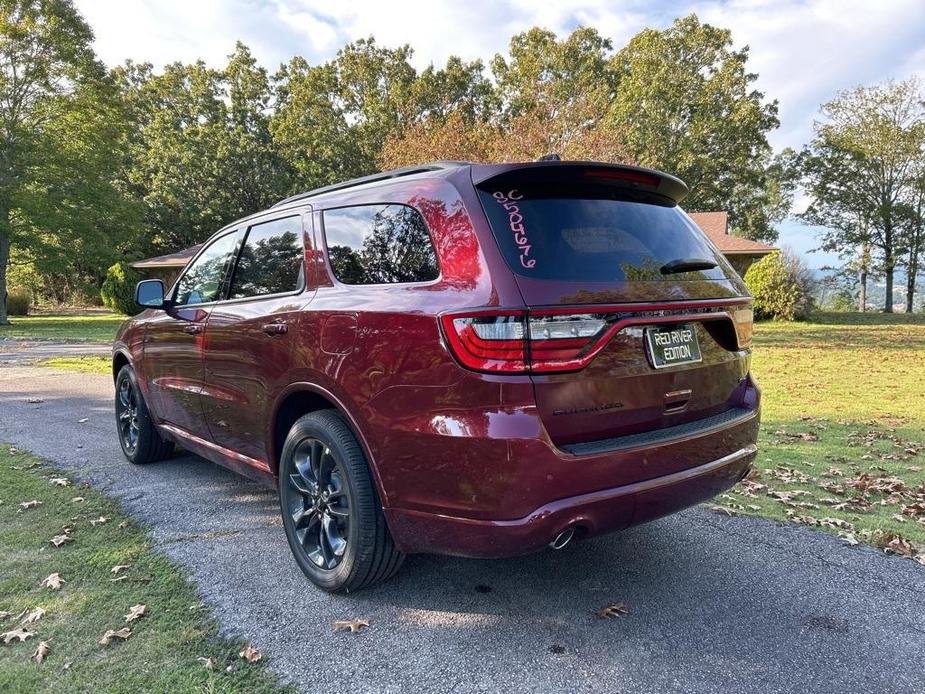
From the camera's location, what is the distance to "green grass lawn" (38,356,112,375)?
426 inches

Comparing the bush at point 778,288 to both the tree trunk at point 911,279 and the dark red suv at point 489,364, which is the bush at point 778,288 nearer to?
the tree trunk at point 911,279

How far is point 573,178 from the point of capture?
2.55 meters

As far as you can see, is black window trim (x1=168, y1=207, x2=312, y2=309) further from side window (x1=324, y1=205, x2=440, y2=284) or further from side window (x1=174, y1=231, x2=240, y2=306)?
side window (x1=324, y1=205, x2=440, y2=284)

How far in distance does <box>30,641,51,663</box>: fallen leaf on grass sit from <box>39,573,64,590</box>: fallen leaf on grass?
53 centimetres

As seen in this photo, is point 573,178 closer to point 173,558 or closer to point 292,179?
point 173,558

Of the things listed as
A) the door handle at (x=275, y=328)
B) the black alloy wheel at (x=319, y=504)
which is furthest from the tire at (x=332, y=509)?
the door handle at (x=275, y=328)

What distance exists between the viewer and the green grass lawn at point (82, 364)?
35.5 ft

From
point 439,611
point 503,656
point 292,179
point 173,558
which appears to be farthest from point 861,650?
point 292,179

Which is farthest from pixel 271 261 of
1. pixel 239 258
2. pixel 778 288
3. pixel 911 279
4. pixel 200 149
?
pixel 911 279

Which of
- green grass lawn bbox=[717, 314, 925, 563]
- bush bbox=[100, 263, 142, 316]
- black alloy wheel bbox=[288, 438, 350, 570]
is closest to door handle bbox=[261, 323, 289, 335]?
black alloy wheel bbox=[288, 438, 350, 570]

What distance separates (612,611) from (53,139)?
2952 centimetres

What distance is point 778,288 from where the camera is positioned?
2269cm

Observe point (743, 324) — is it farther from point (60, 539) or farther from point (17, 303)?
point (17, 303)

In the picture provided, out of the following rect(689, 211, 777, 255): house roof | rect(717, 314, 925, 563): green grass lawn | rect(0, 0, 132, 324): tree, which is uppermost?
rect(0, 0, 132, 324): tree
